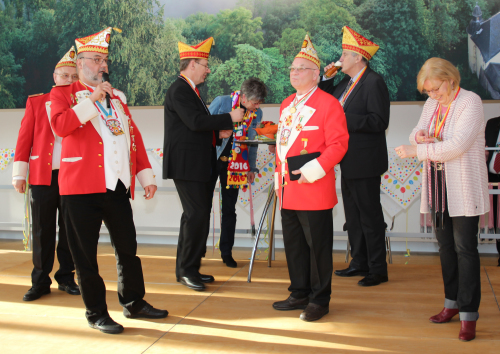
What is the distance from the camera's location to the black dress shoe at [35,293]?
9.06 ft

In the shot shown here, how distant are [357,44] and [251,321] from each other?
1896mm

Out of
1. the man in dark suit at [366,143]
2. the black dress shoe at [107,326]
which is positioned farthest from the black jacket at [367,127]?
the black dress shoe at [107,326]

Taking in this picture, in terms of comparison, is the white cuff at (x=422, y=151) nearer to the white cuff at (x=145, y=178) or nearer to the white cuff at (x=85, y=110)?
the white cuff at (x=145, y=178)

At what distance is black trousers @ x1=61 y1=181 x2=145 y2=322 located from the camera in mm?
2104

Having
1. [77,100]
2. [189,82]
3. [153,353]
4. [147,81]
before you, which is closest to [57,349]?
[153,353]

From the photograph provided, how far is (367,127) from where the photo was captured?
9.57 feet

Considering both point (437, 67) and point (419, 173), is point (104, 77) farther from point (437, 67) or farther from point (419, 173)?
point (419, 173)

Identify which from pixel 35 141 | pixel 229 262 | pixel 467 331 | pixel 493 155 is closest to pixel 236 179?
pixel 229 262

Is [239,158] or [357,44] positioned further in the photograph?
[239,158]

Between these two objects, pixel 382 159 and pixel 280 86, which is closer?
pixel 382 159

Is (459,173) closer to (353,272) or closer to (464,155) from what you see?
(464,155)

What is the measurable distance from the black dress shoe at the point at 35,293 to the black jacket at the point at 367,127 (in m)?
2.07

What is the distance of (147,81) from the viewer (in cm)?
477

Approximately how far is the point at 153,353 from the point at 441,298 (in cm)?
173
